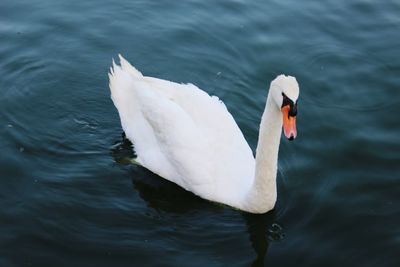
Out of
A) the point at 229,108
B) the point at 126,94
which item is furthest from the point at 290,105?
the point at 229,108

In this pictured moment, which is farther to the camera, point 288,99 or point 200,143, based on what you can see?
point 200,143

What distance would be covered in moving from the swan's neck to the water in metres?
0.31

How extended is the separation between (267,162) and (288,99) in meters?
1.13

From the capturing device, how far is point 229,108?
451 inches

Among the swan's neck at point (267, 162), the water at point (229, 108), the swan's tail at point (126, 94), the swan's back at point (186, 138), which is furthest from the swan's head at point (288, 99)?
the swan's tail at point (126, 94)

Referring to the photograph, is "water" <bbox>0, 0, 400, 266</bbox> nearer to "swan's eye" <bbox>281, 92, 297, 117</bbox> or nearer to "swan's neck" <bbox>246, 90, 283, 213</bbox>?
"swan's neck" <bbox>246, 90, 283, 213</bbox>

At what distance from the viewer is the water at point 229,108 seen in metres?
8.48

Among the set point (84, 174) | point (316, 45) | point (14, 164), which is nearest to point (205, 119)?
point (84, 174)

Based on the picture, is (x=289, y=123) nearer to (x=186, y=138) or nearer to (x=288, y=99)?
(x=288, y=99)

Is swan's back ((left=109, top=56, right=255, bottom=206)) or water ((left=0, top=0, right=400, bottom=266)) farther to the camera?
swan's back ((left=109, top=56, right=255, bottom=206))

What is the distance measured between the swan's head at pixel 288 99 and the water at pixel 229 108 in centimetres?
163

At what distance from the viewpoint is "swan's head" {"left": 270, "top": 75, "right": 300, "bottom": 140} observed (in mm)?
7742

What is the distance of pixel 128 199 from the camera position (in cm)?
928

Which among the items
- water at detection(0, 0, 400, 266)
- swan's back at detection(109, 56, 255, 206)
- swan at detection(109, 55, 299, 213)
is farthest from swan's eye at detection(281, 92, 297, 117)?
water at detection(0, 0, 400, 266)
